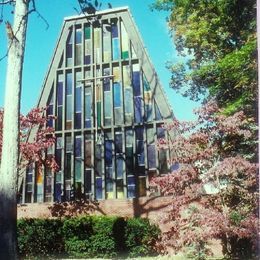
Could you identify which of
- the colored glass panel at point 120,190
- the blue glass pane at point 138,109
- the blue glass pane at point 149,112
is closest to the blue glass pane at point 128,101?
the blue glass pane at point 138,109

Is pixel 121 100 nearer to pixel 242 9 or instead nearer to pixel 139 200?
pixel 139 200

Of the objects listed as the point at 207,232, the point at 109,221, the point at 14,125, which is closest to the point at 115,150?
the point at 109,221

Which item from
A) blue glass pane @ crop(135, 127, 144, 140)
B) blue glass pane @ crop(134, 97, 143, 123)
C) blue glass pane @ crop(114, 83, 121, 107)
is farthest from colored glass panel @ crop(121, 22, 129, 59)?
blue glass pane @ crop(135, 127, 144, 140)

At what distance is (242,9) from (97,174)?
37.4ft

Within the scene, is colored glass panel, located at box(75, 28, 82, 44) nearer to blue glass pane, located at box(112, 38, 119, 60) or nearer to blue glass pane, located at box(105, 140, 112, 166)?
blue glass pane, located at box(112, 38, 119, 60)

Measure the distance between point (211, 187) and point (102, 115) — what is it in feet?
34.4

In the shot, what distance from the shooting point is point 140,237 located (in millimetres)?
17562

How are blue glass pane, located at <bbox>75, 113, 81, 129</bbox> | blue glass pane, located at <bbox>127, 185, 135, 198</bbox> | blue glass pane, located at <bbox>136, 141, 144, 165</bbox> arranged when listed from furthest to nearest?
blue glass pane, located at <bbox>75, 113, 81, 129</bbox>, blue glass pane, located at <bbox>136, 141, 144, 165</bbox>, blue glass pane, located at <bbox>127, 185, 135, 198</bbox>

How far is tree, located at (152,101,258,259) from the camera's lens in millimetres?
11453

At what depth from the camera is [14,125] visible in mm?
8516

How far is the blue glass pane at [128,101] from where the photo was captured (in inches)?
876

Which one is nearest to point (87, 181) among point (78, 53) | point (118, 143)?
point (118, 143)

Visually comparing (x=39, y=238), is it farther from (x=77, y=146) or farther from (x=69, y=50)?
(x=69, y=50)

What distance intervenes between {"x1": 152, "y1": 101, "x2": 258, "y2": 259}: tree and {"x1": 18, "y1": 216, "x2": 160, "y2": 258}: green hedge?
448 centimetres
